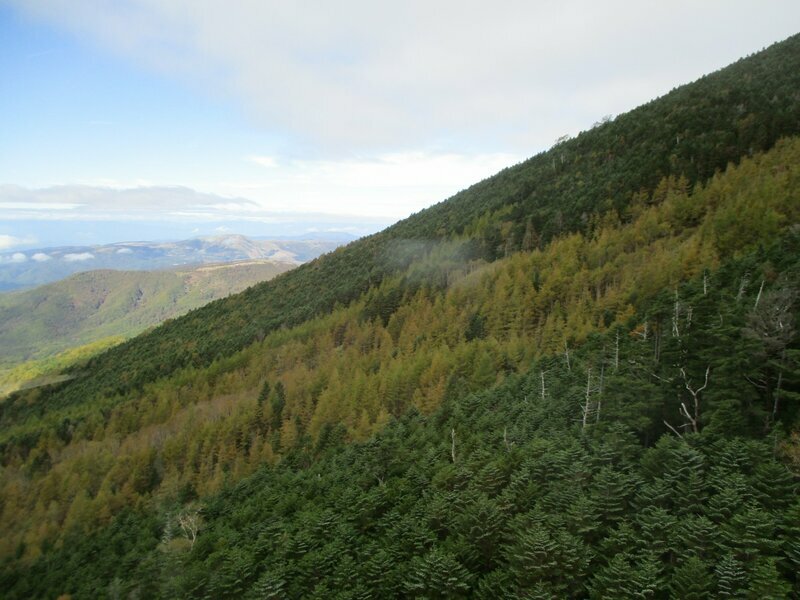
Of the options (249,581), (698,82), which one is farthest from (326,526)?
(698,82)

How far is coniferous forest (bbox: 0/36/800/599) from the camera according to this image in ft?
85.2

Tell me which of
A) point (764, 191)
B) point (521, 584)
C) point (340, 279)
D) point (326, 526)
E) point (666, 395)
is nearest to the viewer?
point (521, 584)

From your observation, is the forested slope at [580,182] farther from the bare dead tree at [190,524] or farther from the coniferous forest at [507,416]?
the bare dead tree at [190,524]

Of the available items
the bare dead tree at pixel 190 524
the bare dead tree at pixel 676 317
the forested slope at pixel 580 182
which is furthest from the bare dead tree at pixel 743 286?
the forested slope at pixel 580 182

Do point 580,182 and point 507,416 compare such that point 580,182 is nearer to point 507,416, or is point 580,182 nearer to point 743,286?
point 743,286

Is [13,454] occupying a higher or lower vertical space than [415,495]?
lower

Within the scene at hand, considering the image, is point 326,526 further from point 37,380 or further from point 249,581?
point 37,380

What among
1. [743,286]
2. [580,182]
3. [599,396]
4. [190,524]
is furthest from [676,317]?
[580,182]

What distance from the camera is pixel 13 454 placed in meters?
117

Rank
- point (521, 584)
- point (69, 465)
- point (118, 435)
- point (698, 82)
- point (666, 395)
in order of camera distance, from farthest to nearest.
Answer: point (698, 82) < point (118, 435) < point (69, 465) < point (666, 395) < point (521, 584)

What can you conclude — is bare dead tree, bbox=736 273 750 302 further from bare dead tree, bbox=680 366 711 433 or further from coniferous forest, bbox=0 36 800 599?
bare dead tree, bbox=680 366 711 433

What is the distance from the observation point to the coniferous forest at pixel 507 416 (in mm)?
25969

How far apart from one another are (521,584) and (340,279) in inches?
6766

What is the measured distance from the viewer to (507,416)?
52.9 m
